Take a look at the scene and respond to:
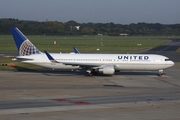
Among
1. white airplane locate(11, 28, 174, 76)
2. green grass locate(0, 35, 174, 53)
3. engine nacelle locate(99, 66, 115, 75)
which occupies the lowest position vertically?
engine nacelle locate(99, 66, 115, 75)

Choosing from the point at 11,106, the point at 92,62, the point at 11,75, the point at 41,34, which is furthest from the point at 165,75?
the point at 41,34

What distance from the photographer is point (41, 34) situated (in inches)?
7849

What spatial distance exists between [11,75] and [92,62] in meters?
9.39

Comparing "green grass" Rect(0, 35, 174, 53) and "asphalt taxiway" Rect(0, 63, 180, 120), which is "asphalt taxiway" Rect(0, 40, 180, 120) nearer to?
"asphalt taxiway" Rect(0, 63, 180, 120)

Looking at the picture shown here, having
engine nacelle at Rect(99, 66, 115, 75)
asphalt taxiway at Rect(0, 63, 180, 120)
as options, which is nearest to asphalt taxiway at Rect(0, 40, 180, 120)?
asphalt taxiway at Rect(0, 63, 180, 120)

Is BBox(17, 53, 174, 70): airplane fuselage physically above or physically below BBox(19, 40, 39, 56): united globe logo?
below

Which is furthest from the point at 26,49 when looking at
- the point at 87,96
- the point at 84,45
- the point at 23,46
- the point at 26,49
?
the point at 84,45

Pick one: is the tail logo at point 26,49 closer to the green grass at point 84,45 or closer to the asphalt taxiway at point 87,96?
the asphalt taxiway at point 87,96

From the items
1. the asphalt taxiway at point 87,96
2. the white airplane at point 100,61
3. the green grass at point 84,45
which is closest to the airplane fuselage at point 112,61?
the white airplane at point 100,61

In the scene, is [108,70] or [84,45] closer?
[108,70]

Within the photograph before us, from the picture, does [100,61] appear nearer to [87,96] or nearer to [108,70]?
[108,70]

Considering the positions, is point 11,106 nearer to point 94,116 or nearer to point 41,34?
point 94,116

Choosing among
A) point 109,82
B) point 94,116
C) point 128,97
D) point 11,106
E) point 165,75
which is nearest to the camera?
point 94,116

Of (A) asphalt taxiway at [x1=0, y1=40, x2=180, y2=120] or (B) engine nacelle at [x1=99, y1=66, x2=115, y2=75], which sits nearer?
(A) asphalt taxiway at [x1=0, y1=40, x2=180, y2=120]
